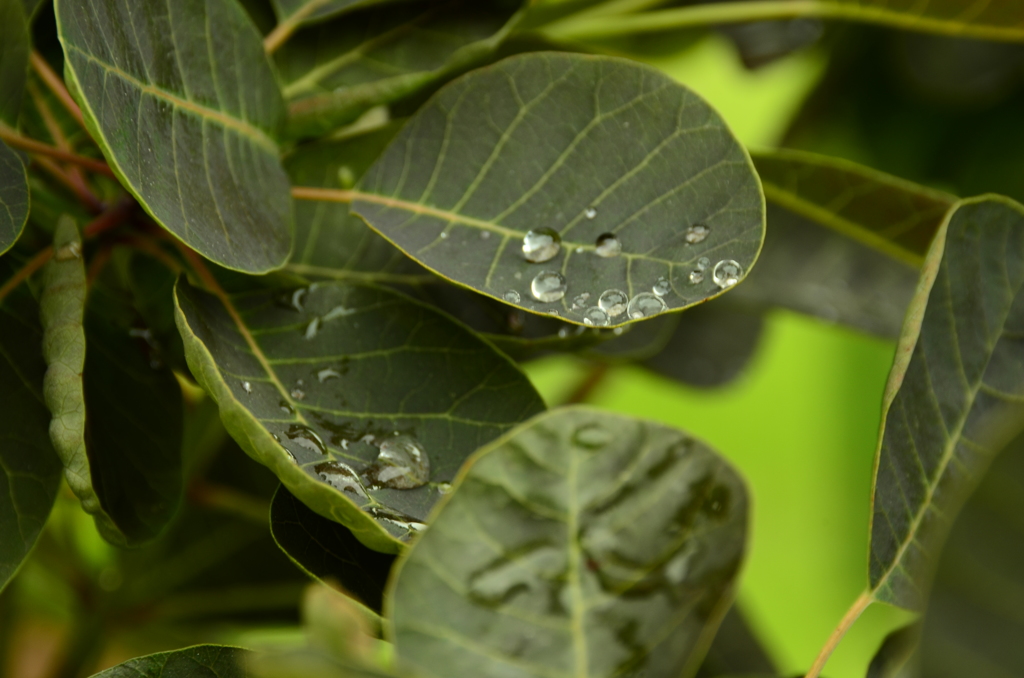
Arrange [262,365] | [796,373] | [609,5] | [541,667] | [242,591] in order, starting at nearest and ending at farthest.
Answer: [541,667]
[262,365]
[609,5]
[242,591]
[796,373]

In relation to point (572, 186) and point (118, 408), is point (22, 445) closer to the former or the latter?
point (118, 408)

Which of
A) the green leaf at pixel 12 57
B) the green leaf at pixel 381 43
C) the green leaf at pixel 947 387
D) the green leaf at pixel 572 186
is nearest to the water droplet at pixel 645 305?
the green leaf at pixel 572 186

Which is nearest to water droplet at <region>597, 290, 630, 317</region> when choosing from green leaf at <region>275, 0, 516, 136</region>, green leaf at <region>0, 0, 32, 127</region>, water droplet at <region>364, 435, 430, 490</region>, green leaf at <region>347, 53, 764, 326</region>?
green leaf at <region>347, 53, 764, 326</region>

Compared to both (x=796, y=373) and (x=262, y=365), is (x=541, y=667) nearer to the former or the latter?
(x=262, y=365)

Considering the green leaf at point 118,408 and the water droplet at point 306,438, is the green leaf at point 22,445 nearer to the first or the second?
the green leaf at point 118,408

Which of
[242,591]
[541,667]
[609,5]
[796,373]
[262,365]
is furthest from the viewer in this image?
[796,373]

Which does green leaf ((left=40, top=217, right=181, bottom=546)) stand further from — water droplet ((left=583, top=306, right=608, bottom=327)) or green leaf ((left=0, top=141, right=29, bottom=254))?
water droplet ((left=583, top=306, right=608, bottom=327))

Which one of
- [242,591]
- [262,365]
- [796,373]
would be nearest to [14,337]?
[262,365]

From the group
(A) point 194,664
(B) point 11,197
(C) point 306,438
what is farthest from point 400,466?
(B) point 11,197
